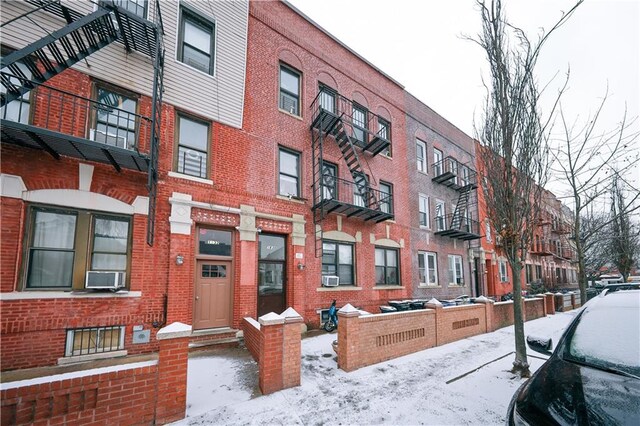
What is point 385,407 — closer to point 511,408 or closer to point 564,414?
point 511,408

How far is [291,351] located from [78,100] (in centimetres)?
769

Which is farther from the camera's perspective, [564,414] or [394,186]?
[394,186]

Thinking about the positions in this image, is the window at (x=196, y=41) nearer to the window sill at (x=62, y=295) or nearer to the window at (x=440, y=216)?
the window sill at (x=62, y=295)

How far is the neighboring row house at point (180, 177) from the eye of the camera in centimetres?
589

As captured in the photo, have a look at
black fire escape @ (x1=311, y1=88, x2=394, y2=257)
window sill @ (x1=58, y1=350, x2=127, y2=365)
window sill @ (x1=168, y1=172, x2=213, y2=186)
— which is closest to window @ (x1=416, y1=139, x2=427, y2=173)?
black fire escape @ (x1=311, y1=88, x2=394, y2=257)

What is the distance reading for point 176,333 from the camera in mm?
3936

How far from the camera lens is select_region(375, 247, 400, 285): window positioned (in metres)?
12.7

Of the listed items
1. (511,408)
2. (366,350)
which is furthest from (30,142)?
(511,408)

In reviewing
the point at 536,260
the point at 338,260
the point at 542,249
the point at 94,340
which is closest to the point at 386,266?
the point at 338,260

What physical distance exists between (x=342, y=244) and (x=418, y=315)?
465 centimetres

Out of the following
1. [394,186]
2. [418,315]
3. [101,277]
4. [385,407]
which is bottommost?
[385,407]

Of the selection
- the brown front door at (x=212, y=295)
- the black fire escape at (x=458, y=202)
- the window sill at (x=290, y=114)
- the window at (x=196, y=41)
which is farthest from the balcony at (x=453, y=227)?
the window at (x=196, y=41)

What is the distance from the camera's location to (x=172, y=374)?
3.87 metres

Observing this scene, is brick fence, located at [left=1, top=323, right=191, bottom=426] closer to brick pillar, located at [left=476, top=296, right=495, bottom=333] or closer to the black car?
the black car
